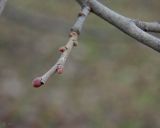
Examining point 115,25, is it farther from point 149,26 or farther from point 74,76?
point 74,76

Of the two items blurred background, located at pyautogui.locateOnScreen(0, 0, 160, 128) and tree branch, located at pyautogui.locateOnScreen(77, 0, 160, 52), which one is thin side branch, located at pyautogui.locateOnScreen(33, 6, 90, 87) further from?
blurred background, located at pyautogui.locateOnScreen(0, 0, 160, 128)

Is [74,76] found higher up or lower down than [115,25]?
higher up

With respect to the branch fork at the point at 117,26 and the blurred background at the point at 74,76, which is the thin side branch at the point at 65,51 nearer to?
the branch fork at the point at 117,26

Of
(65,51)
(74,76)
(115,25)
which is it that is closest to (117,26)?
(115,25)

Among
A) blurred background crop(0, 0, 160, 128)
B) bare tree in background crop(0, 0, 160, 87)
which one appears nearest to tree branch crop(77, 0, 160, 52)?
bare tree in background crop(0, 0, 160, 87)

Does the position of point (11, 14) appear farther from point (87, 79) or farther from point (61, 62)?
point (61, 62)

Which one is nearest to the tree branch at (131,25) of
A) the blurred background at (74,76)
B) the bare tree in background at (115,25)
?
the bare tree in background at (115,25)
